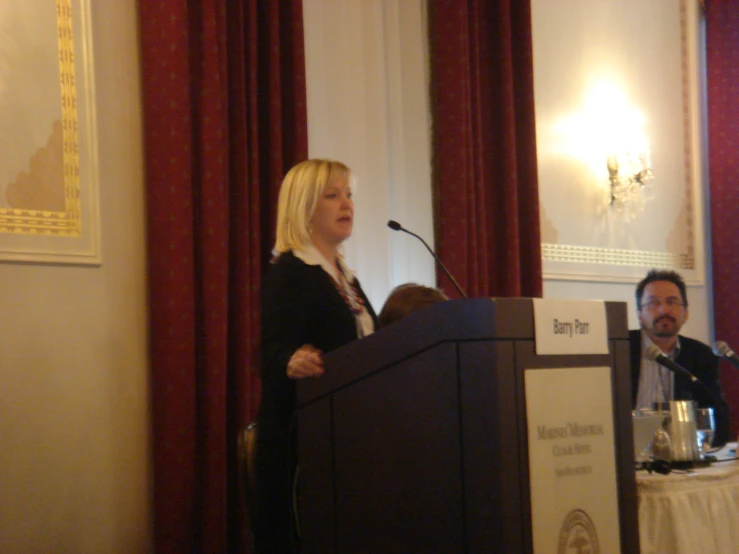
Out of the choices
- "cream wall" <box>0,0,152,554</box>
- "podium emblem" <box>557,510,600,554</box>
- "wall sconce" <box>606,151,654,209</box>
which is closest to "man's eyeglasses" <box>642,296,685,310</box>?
"wall sconce" <box>606,151,654,209</box>

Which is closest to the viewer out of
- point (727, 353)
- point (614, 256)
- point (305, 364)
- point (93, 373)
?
point (305, 364)

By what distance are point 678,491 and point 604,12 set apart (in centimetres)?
411

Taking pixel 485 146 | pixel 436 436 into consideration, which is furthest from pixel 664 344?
pixel 436 436

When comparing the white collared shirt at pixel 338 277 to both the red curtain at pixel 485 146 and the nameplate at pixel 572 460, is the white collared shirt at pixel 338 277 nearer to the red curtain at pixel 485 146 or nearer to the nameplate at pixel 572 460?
the nameplate at pixel 572 460

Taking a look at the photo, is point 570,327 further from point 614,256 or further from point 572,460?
point 614,256

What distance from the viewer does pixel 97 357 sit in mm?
2920

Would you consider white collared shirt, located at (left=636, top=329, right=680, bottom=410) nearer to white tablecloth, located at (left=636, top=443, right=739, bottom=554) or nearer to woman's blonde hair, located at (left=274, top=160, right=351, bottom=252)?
white tablecloth, located at (left=636, top=443, right=739, bottom=554)

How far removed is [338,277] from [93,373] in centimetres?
123

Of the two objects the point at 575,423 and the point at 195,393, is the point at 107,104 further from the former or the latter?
the point at 575,423

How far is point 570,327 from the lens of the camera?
136 centimetres

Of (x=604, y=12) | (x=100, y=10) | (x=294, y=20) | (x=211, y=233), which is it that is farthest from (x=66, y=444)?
(x=604, y=12)

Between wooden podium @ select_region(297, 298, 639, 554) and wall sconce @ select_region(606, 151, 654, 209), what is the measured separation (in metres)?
3.94

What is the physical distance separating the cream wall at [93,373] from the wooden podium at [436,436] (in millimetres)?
1487

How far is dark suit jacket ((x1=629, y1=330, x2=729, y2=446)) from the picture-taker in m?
3.10
